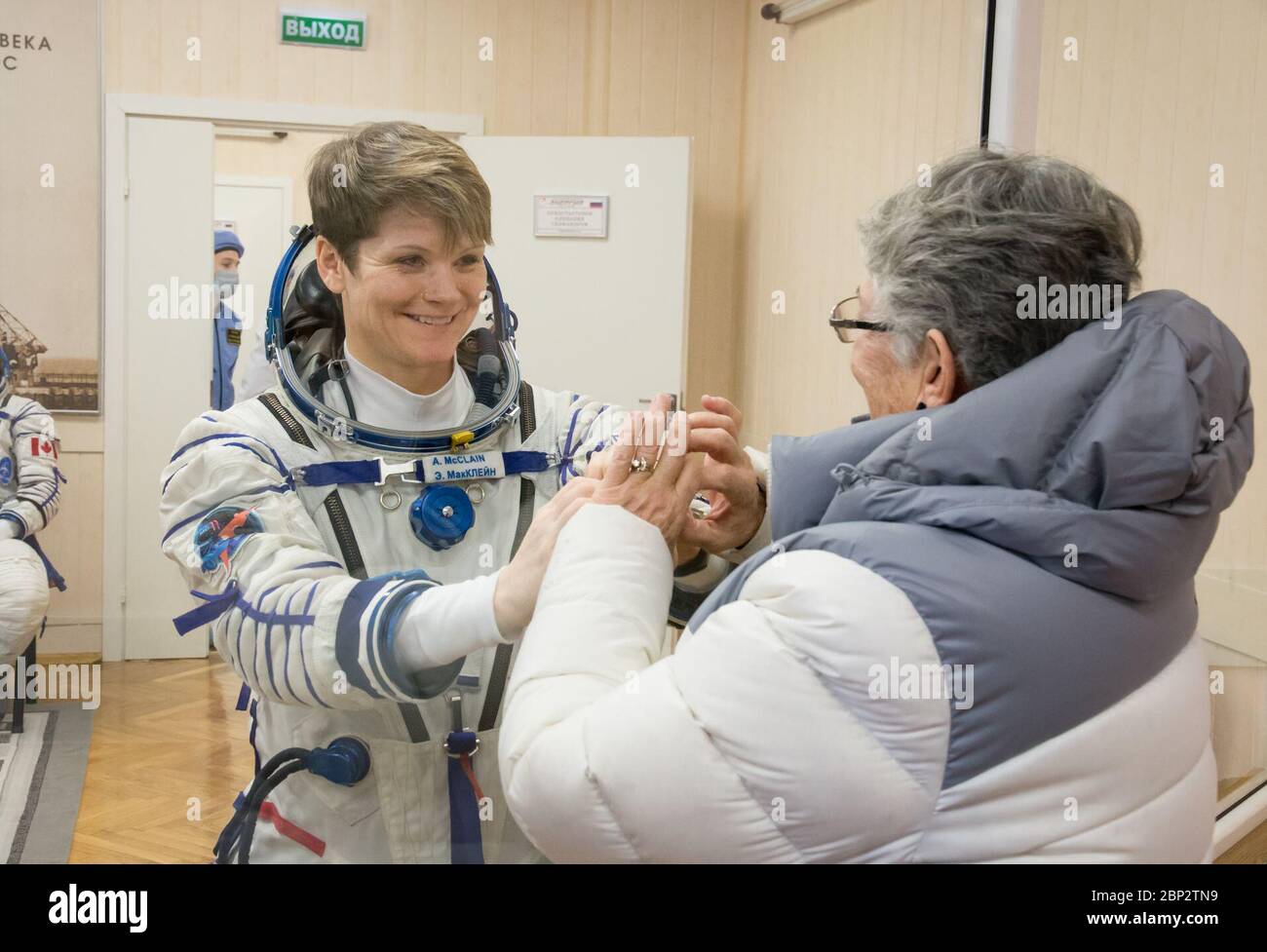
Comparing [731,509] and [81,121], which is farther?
[731,509]

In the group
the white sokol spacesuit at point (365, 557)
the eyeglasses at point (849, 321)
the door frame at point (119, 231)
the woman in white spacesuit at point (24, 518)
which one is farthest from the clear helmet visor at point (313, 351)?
the eyeglasses at point (849, 321)

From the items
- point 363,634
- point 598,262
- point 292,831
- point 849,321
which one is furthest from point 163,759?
point 849,321

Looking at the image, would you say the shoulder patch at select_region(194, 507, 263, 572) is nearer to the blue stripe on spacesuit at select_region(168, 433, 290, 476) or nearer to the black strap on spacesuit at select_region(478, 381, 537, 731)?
the blue stripe on spacesuit at select_region(168, 433, 290, 476)

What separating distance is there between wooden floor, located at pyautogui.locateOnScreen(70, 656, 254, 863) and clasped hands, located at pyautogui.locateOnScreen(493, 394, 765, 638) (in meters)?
0.29

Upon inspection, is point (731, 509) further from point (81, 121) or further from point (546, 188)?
point (81, 121)

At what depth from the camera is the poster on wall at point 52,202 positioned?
929mm

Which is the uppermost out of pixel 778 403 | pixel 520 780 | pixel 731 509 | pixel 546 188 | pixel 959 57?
pixel 959 57

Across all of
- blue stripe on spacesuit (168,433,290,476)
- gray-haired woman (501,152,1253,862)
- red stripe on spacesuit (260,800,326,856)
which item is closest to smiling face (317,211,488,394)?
blue stripe on spacesuit (168,433,290,476)

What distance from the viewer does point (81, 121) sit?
93 centimetres

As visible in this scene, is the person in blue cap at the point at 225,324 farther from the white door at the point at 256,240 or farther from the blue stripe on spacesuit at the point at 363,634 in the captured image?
the blue stripe on spacesuit at the point at 363,634

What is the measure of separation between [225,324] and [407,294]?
161 millimetres
